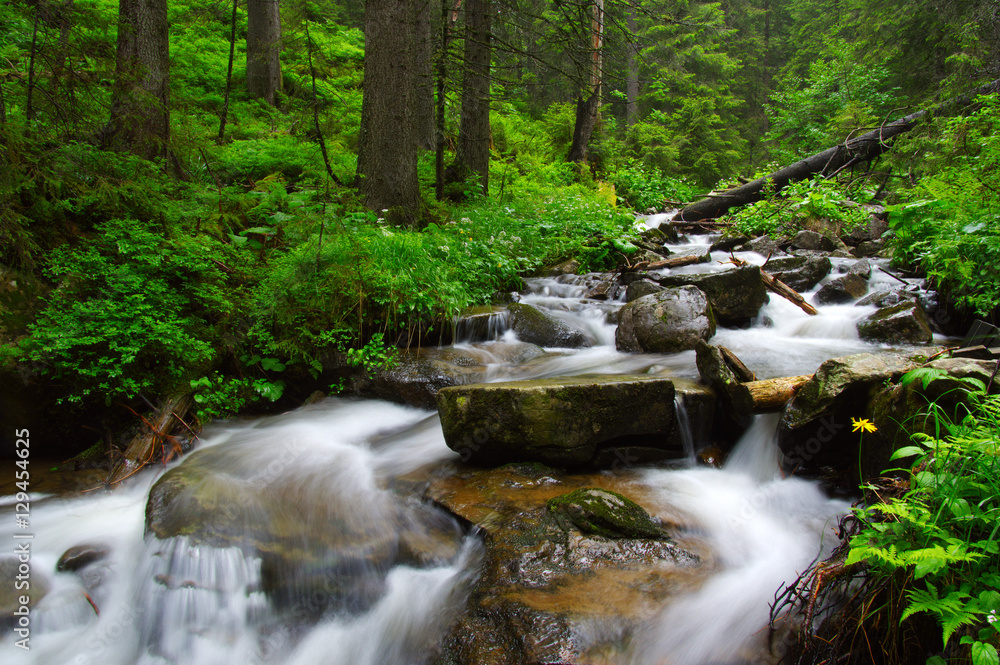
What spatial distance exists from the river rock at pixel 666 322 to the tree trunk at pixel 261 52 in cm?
1031

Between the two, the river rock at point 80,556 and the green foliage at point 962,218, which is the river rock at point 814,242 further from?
the river rock at point 80,556

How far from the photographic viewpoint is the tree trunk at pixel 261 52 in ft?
38.5

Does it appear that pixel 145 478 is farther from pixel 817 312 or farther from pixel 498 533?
pixel 817 312

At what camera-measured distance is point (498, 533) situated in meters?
3.05

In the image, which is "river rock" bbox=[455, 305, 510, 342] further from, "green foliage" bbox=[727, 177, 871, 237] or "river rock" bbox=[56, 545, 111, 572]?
"green foliage" bbox=[727, 177, 871, 237]

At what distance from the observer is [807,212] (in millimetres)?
10141

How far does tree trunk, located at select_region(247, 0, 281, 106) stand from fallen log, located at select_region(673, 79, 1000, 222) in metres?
10.6

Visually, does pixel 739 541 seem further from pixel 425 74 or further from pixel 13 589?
pixel 425 74

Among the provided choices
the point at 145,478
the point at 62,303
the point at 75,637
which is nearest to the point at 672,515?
the point at 75,637

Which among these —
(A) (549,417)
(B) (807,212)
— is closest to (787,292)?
(B) (807,212)

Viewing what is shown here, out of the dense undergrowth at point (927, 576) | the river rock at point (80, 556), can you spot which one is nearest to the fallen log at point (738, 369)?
the dense undergrowth at point (927, 576)

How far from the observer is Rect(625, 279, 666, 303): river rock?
7.27 metres

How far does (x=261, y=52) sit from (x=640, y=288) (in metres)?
10.3

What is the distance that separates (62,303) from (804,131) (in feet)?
74.2
